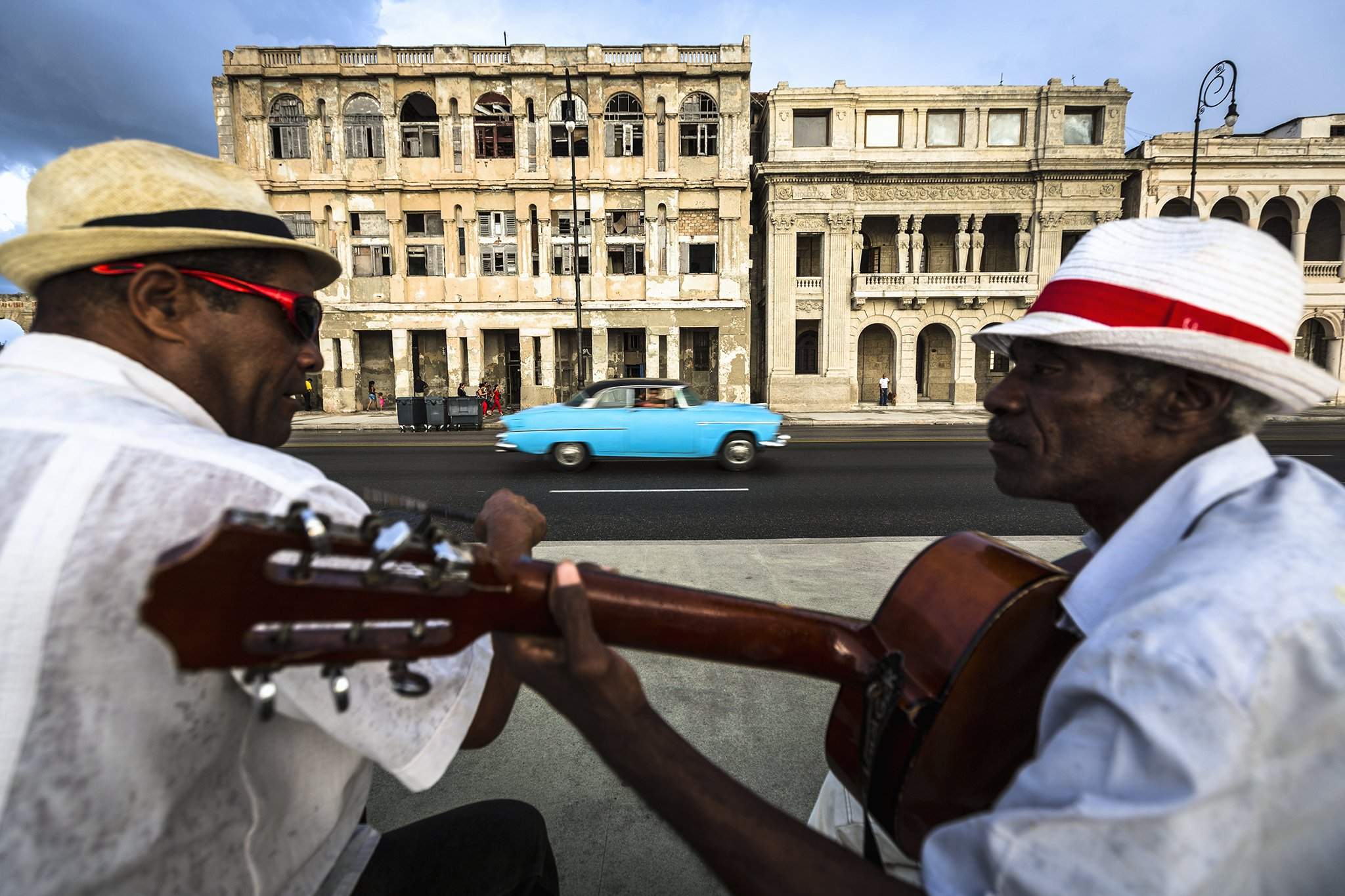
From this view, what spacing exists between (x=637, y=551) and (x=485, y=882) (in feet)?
12.8

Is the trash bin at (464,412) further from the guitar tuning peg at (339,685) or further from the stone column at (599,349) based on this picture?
the guitar tuning peg at (339,685)

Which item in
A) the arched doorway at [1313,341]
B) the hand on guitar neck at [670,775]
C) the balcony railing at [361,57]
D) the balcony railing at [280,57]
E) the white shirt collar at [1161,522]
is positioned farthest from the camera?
the arched doorway at [1313,341]

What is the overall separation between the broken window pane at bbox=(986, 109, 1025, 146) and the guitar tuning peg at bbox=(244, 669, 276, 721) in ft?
107

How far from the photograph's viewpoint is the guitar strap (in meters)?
1.40

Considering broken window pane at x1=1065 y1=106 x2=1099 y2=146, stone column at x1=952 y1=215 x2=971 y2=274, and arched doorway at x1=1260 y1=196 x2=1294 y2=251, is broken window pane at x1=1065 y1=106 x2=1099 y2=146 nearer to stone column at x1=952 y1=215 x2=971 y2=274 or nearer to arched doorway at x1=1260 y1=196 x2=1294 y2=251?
stone column at x1=952 y1=215 x2=971 y2=274

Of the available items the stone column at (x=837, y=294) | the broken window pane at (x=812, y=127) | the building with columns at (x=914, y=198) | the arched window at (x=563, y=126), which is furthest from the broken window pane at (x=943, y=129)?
the arched window at (x=563, y=126)

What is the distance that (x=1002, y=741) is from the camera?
1.39 meters

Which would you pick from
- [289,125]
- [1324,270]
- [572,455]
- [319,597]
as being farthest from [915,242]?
[319,597]

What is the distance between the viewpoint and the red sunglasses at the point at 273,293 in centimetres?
121

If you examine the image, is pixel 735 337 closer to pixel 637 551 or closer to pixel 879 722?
pixel 637 551

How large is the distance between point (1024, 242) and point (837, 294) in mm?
8312

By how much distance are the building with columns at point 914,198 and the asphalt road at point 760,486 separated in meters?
13.7

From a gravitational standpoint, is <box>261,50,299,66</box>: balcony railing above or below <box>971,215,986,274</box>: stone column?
above

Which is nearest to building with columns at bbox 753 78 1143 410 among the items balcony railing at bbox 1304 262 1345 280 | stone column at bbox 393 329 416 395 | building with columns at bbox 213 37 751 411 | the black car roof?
building with columns at bbox 213 37 751 411
